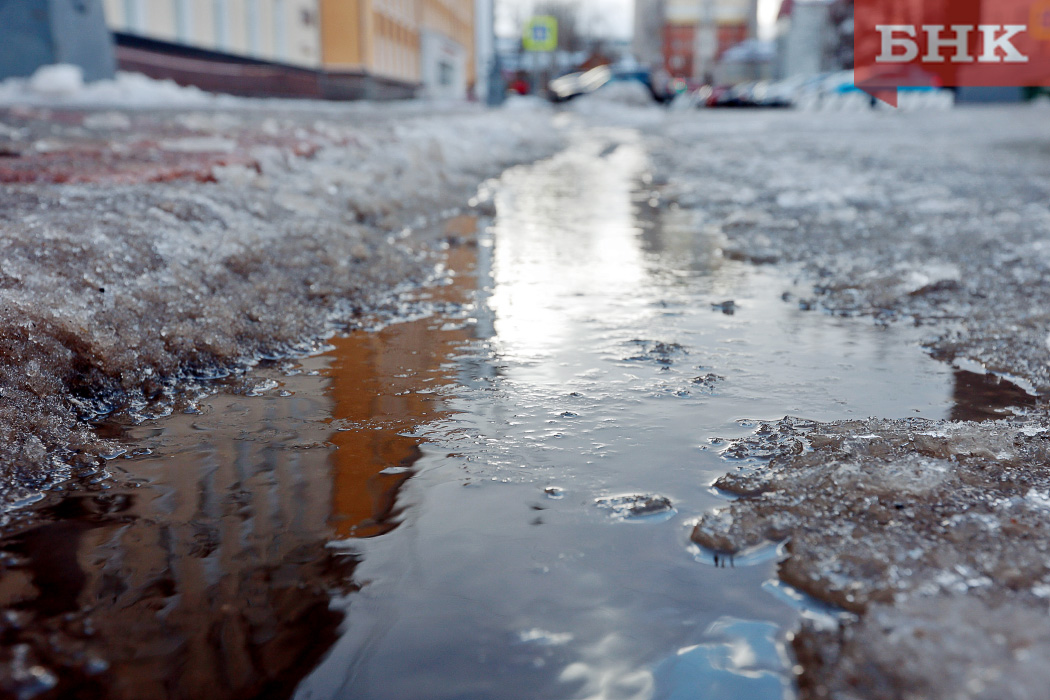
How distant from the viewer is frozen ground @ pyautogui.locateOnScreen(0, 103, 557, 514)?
1920 millimetres

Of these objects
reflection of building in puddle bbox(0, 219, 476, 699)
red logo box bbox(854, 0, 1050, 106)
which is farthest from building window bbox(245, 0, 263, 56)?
red logo box bbox(854, 0, 1050, 106)

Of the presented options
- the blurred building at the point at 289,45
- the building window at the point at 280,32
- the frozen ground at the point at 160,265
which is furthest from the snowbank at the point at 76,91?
the building window at the point at 280,32

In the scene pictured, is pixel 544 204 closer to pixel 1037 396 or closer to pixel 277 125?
pixel 277 125

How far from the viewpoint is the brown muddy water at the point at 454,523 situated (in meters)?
1.13

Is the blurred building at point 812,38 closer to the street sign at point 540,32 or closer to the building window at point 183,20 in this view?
the street sign at point 540,32

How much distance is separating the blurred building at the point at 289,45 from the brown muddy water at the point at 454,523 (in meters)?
9.77

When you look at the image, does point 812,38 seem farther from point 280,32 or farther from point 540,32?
point 280,32

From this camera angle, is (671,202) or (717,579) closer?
(717,579)

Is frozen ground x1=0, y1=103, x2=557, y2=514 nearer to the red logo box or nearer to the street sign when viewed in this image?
the red logo box

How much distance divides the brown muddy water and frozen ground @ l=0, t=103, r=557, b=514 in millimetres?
156

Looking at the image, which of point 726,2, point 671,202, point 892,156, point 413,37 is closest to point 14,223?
point 671,202

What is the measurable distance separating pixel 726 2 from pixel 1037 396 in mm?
69383

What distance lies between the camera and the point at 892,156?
8.75 m

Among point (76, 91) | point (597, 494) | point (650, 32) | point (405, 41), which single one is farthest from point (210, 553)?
point (650, 32)
